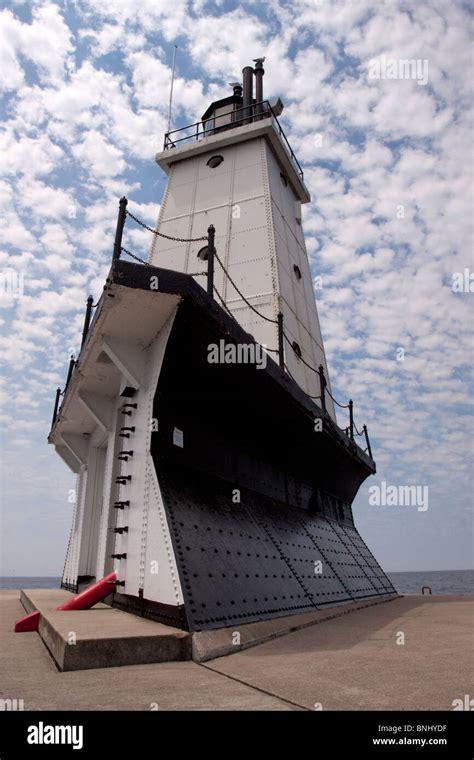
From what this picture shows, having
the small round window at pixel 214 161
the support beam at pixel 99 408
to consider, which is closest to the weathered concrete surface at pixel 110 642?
the support beam at pixel 99 408

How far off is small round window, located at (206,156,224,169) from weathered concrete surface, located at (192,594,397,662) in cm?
1058

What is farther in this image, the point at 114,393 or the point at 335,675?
the point at 114,393

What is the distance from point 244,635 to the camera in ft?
16.6

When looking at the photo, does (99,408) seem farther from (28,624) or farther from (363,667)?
(363,667)

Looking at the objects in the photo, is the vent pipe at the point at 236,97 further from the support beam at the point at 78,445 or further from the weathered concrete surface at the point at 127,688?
the weathered concrete surface at the point at 127,688

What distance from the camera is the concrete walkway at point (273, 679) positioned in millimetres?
2939

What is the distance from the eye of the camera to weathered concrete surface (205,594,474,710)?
304cm

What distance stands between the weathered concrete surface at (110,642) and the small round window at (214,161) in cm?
1121

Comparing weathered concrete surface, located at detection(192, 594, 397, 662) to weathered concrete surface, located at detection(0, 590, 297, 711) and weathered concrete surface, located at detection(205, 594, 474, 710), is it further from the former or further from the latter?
weathered concrete surface, located at detection(0, 590, 297, 711)

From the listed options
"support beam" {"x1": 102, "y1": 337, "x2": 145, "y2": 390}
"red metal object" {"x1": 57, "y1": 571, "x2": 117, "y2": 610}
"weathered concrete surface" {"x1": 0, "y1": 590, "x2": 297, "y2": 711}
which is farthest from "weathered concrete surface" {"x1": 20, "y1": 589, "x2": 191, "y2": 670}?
"support beam" {"x1": 102, "y1": 337, "x2": 145, "y2": 390}
